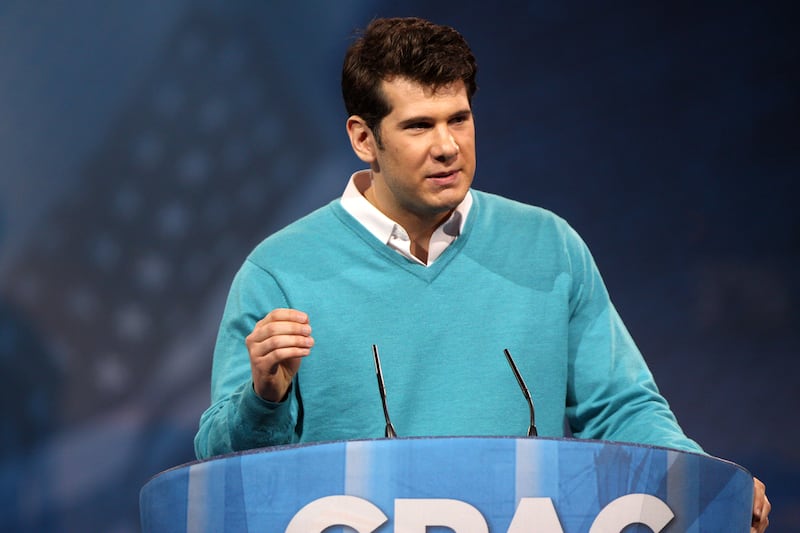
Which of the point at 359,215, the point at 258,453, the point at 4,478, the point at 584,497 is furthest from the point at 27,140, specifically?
the point at 584,497

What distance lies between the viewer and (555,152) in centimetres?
315

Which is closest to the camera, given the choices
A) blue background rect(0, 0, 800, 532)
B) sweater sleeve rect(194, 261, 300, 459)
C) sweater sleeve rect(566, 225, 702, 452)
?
sweater sleeve rect(194, 261, 300, 459)

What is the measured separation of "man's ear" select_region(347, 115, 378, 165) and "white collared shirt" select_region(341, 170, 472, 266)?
0.08m

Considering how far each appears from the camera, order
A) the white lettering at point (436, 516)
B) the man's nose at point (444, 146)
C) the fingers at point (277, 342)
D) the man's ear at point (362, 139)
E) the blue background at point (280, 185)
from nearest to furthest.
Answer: the white lettering at point (436, 516) < the fingers at point (277, 342) < the man's nose at point (444, 146) < the man's ear at point (362, 139) < the blue background at point (280, 185)

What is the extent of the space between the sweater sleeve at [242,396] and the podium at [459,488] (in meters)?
0.33

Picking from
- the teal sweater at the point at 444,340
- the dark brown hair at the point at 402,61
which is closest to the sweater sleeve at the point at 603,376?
the teal sweater at the point at 444,340

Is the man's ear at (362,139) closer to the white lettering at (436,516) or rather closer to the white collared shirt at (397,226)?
the white collared shirt at (397,226)

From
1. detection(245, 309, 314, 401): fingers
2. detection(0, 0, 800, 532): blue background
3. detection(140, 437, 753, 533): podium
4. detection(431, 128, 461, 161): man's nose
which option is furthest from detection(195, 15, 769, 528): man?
detection(0, 0, 800, 532): blue background

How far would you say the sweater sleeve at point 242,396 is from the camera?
1.52 metres

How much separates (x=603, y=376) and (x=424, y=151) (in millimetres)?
469

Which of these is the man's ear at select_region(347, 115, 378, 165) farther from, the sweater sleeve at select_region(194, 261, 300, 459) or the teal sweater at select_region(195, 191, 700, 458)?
the sweater sleeve at select_region(194, 261, 300, 459)

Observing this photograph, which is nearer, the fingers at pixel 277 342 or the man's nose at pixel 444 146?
the fingers at pixel 277 342

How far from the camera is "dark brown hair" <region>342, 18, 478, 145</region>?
1892 millimetres

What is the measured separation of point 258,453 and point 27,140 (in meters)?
2.01
